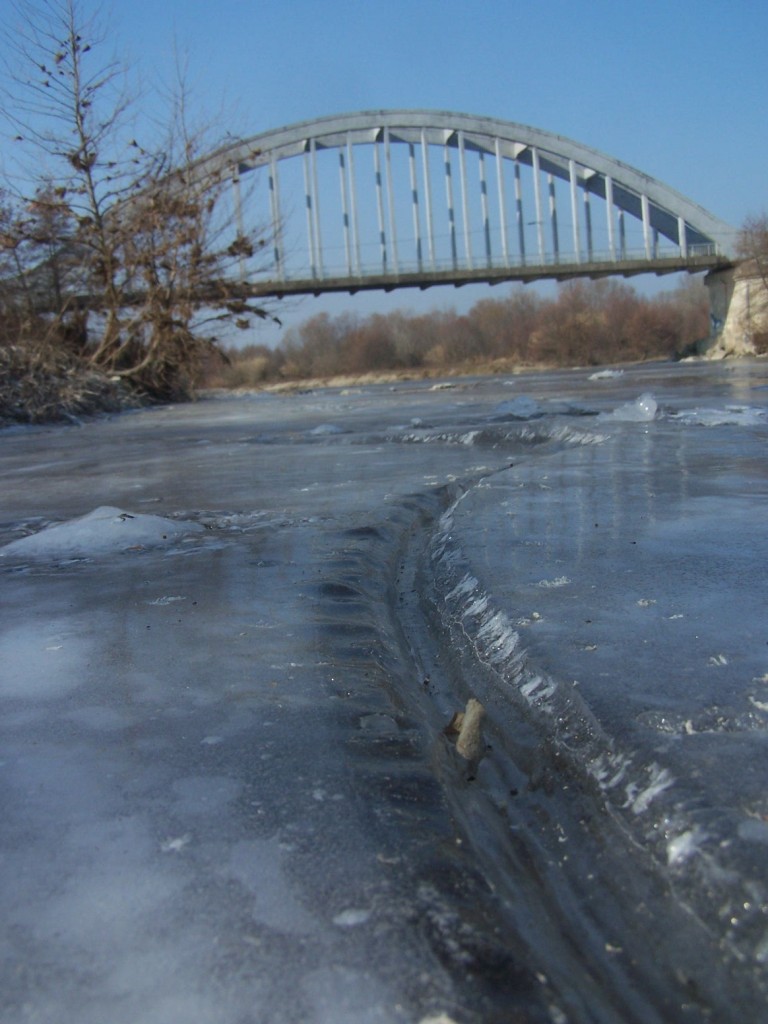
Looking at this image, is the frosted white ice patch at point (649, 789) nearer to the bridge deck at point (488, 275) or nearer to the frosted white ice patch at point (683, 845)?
the frosted white ice patch at point (683, 845)

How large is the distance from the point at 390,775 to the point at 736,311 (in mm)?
28544

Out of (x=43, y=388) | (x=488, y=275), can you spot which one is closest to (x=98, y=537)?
(x=43, y=388)

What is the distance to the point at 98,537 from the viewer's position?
2.07m

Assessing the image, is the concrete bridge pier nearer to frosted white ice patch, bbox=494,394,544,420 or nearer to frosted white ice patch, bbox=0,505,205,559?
frosted white ice patch, bbox=494,394,544,420

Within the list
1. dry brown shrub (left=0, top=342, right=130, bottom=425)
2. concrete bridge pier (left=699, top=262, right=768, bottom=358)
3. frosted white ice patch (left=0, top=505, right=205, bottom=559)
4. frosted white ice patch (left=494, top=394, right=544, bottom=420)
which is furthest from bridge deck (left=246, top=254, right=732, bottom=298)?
frosted white ice patch (left=0, top=505, right=205, bottom=559)

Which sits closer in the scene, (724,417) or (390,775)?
(390,775)

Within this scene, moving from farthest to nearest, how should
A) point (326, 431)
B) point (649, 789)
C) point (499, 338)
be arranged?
point (499, 338), point (326, 431), point (649, 789)

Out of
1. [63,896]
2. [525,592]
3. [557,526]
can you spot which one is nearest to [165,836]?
[63,896]

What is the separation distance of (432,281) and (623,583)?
86.3ft

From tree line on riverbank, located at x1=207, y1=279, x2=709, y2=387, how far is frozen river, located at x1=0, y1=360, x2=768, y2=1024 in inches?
1243

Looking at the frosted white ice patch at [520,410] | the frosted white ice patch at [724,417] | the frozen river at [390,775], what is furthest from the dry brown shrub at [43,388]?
the frozen river at [390,775]

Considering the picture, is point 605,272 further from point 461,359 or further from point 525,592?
point 525,592

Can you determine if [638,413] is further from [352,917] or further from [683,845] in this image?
[352,917]

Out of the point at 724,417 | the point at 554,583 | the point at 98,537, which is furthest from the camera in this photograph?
the point at 724,417
